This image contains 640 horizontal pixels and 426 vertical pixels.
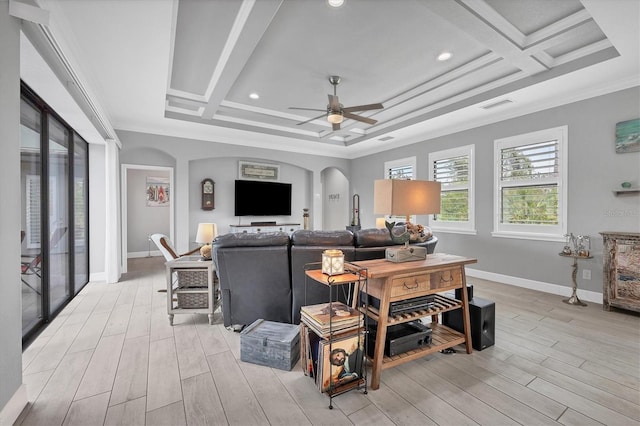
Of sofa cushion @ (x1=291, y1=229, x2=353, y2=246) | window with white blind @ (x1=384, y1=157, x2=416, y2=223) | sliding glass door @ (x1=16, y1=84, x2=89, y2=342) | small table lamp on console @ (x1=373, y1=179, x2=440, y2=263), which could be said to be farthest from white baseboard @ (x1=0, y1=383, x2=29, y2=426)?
window with white blind @ (x1=384, y1=157, x2=416, y2=223)

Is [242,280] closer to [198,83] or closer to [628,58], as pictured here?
[198,83]

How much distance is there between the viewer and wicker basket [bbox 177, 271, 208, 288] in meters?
2.84

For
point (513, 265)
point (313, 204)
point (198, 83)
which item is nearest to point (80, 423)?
point (198, 83)

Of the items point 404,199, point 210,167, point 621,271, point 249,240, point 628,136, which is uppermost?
point 210,167

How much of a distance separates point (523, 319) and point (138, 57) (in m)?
4.56

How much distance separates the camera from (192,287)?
9.37ft

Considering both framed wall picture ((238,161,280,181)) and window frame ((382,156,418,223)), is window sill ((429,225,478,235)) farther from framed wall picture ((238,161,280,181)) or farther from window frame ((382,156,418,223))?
framed wall picture ((238,161,280,181))

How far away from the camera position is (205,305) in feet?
9.30

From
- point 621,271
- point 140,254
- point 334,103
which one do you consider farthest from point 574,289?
point 140,254

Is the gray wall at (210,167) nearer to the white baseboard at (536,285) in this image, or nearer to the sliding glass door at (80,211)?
the sliding glass door at (80,211)

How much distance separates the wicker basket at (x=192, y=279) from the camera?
284cm

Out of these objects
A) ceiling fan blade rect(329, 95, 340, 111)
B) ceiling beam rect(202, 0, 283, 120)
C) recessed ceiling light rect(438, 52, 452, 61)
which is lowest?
ceiling fan blade rect(329, 95, 340, 111)

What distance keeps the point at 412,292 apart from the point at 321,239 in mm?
867

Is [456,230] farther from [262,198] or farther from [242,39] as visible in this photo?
[242,39]
